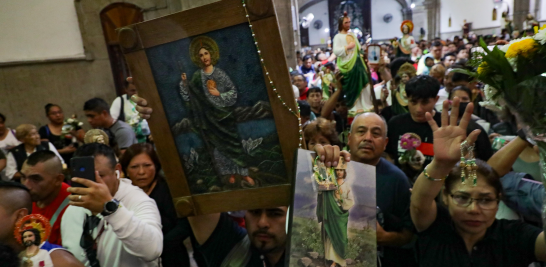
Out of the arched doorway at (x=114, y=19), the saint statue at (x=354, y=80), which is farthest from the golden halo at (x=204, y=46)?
the arched doorway at (x=114, y=19)

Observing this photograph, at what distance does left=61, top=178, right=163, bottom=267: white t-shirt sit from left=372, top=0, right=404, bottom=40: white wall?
3541 cm

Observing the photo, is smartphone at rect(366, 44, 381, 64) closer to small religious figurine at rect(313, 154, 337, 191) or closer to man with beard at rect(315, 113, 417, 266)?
man with beard at rect(315, 113, 417, 266)

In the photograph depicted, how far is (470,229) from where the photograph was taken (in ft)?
6.19

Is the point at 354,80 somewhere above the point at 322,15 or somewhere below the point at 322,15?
below

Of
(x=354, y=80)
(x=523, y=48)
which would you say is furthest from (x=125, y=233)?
(x=354, y=80)

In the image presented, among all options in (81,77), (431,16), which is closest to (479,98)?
(81,77)

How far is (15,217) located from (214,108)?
1062mm

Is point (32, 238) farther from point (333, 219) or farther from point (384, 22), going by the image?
point (384, 22)

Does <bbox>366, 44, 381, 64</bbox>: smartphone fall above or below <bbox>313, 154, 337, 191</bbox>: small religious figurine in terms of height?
above

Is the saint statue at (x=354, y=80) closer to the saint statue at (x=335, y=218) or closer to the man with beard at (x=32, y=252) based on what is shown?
the saint statue at (x=335, y=218)

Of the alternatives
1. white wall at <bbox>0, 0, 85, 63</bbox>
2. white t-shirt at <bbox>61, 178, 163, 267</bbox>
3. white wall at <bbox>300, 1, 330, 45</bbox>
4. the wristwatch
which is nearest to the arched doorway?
white wall at <bbox>0, 0, 85, 63</bbox>

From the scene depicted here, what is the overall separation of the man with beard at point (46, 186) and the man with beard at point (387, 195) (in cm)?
191

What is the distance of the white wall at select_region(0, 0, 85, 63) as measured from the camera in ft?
21.5

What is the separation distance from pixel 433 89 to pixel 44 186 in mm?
3005
